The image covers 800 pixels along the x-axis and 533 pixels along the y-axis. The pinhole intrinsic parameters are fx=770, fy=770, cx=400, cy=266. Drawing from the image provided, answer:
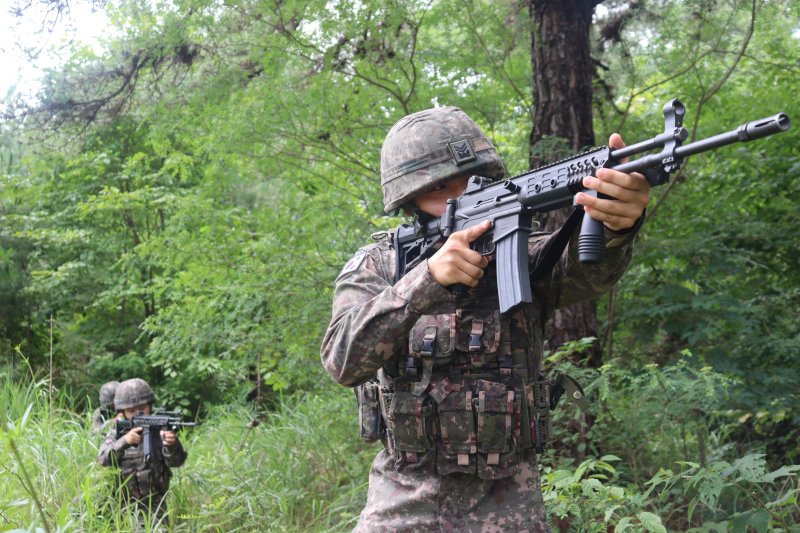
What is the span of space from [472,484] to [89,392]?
10879 mm

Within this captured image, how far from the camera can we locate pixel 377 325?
2314 mm

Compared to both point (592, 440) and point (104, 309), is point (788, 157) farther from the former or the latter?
point (104, 309)

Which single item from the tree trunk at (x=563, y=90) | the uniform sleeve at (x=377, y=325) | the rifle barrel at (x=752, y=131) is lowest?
the uniform sleeve at (x=377, y=325)

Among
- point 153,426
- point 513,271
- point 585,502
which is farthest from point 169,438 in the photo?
point 513,271

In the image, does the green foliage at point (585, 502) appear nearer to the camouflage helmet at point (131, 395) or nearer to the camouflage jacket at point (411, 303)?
the camouflage jacket at point (411, 303)

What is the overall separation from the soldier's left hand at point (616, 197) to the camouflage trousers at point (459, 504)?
85cm

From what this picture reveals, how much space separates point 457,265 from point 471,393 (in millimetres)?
431

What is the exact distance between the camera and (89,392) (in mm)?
11969

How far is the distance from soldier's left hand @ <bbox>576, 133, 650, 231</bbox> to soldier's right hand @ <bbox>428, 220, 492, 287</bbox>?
1.15 feet

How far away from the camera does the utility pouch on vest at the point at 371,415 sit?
2.61m

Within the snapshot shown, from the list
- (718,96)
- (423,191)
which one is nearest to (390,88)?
(718,96)

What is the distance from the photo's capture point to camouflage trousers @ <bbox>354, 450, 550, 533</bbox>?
236 centimetres

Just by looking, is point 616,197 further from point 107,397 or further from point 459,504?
point 107,397

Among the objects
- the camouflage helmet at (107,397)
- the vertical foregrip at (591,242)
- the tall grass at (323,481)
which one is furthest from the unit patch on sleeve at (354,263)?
the camouflage helmet at (107,397)
